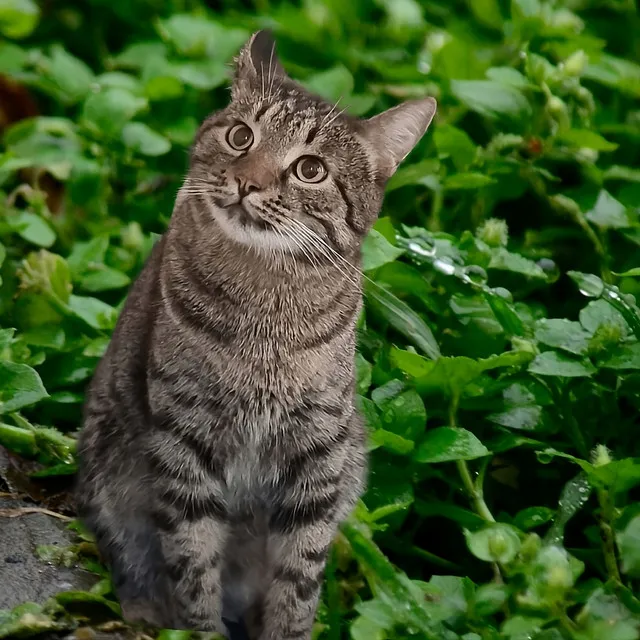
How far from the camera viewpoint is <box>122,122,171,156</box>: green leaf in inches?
114

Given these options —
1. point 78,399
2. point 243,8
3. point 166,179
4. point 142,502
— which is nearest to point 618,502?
point 142,502

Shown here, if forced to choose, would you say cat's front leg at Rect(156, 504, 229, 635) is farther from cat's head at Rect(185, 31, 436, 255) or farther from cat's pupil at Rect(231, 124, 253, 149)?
cat's pupil at Rect(231, 124, 253, 149)

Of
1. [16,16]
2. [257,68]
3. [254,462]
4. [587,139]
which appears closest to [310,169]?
[257,68]

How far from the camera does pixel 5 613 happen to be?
184cm

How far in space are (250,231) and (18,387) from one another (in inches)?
23.4

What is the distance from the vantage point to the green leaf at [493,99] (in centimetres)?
285

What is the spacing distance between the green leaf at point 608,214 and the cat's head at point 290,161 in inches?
37.1

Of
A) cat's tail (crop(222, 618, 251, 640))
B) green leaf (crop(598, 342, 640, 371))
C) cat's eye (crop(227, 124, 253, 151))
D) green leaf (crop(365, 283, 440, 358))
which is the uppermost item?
cat's eye (crop(227, 124, 253, 151))

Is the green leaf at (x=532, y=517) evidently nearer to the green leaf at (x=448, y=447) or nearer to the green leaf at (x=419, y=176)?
the green leaf at (x=448, y=447)

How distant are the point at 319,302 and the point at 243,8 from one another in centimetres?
256

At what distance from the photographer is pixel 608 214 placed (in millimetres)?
2777

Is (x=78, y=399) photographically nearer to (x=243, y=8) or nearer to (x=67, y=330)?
(x=67, y=330)

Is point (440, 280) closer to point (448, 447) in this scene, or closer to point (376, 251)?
point (376, 251)

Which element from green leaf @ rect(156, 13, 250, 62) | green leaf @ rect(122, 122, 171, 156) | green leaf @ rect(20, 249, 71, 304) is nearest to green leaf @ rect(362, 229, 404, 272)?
green leaf @ rect(20, 249, 71, 304)
